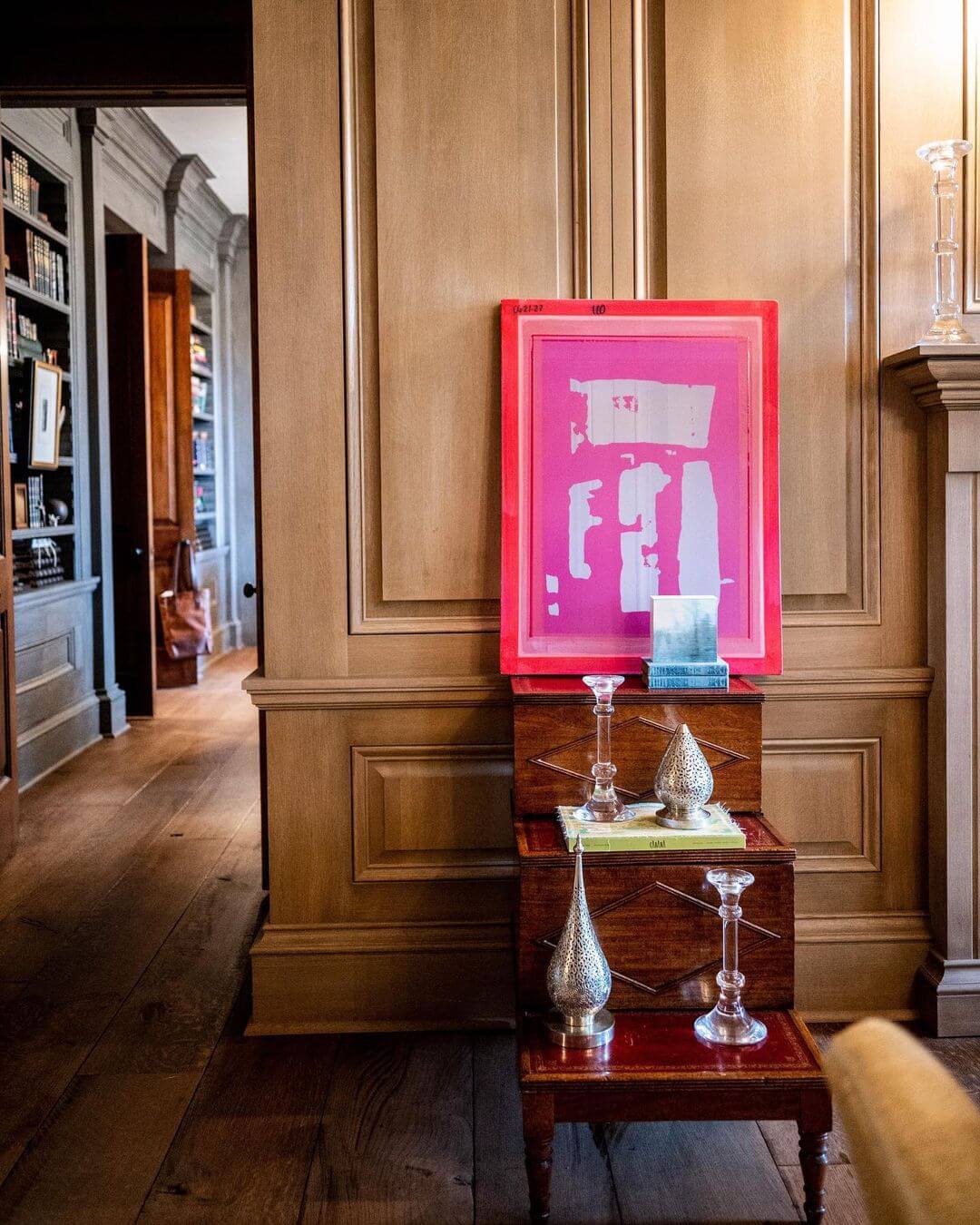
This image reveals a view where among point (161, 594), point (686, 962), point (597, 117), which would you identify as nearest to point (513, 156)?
point (597, 117)

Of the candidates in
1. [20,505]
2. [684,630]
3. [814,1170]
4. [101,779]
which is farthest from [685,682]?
[20,505]

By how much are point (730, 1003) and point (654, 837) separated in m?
0.30

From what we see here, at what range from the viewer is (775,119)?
2.57m

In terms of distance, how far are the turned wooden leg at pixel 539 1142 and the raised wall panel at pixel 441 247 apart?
1.07 metres

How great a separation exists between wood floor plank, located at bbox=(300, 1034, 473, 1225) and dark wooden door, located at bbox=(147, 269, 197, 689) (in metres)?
4.93

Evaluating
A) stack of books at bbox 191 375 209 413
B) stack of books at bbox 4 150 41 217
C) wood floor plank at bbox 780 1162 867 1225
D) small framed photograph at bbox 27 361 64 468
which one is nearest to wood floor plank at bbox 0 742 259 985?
small framed photograph at bbox 27 361 64 468

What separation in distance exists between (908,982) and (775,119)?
1944 millimetres

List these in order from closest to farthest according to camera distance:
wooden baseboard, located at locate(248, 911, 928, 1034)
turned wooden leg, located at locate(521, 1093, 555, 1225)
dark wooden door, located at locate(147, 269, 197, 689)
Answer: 1. turned wooden leg, located at locate(521, 1093, 555, 1225)
2. wooden baseboard, located at locate(248, 911, 928, 1034)
3. dark wooden door, located at locate(147, 269, 197, 689)

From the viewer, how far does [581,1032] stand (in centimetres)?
198

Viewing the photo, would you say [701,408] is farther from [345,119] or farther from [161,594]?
[161,594]

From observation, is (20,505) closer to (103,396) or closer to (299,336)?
(103,396)

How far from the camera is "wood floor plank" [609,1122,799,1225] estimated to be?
1.95 metres

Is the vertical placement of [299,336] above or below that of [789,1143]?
above

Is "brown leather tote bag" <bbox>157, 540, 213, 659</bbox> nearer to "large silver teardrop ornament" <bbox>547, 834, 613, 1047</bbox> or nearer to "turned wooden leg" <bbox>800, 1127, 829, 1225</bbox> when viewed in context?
"large silver teardrop ornament" <bbox>547, 834, 613, 1047</bbox>
